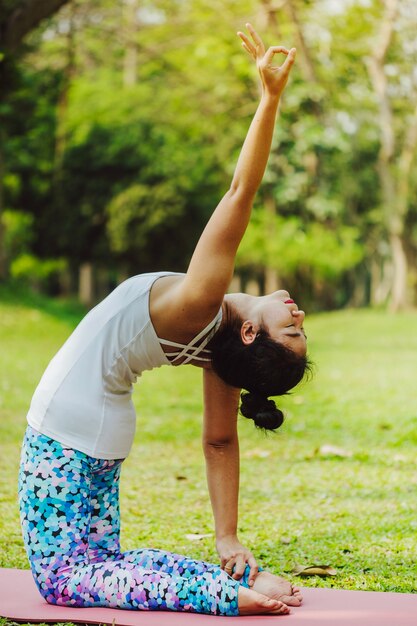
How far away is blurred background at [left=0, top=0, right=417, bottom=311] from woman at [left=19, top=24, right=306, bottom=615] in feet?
52.3

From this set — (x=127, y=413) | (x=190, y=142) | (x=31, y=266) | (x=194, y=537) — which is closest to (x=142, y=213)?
(x=190, y=142)

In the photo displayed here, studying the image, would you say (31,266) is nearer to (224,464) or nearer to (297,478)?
(297,478)

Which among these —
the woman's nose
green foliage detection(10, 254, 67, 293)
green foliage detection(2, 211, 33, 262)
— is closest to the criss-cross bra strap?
the woman's nose

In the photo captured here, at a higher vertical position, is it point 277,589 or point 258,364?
point 258,364

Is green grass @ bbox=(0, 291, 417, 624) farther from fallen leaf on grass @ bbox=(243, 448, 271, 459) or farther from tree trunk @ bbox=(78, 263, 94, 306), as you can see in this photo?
tree trunk @ bbox=(78, 263, 94, 306)

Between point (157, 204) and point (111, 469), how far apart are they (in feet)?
67.8

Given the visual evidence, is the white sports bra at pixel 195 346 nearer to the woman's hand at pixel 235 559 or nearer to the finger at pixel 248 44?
the woman's hand at pixel 235 559

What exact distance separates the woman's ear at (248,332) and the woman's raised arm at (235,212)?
19 cm

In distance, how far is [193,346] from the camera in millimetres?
2896

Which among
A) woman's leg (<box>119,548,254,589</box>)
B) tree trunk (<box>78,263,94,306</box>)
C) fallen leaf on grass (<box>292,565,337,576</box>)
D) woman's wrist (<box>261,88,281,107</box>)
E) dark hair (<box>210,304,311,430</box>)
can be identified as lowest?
tree trunk (<box>78,263,94,306</box>)

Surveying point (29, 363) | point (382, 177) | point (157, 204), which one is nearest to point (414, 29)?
point (382, 177)

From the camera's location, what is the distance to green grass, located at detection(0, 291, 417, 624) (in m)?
3.72

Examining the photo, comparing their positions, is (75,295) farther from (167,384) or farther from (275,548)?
(275,548)

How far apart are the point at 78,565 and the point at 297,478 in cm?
237
